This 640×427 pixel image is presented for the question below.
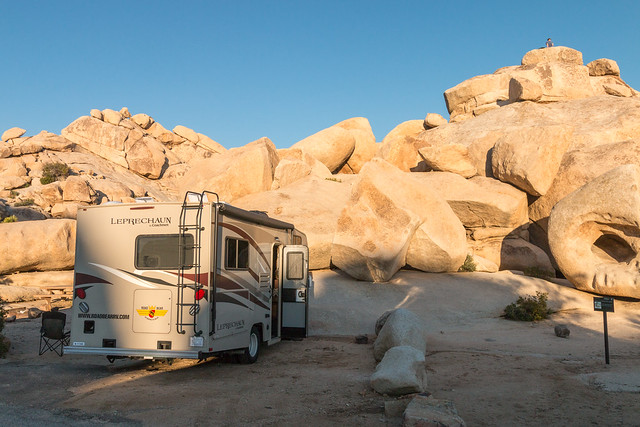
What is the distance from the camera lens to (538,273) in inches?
895

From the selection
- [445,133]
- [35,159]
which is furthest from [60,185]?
[445,133]

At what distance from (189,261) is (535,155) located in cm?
1920

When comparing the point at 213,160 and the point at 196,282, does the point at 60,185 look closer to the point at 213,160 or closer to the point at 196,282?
the point at 213,160

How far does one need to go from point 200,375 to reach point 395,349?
3.83 m

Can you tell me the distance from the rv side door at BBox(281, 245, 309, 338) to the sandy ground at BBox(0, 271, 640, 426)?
511mm

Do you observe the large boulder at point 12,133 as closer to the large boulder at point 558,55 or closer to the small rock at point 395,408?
the large boulder at point 558,55

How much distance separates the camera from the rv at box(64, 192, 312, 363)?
9102 mm

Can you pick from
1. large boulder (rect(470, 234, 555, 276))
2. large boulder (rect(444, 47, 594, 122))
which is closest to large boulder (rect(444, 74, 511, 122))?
large boulder (rect(444, 47, 594, 122))

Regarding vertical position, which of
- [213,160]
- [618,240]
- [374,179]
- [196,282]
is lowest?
[196,282]

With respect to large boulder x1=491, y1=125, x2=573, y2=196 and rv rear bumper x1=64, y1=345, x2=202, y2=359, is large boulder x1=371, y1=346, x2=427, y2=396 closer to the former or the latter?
rv rear bumper x1=64, y1=345, x2=202, y2=359

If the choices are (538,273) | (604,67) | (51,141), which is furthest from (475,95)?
(51,141)

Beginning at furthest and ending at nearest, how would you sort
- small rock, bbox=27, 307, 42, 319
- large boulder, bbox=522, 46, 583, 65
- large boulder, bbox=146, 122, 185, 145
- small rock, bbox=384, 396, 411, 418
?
1. large boulder, bbox=146, 122, 185, 145
2. large boulder, bbox=522, 46, 583, 65
3. small rock, bbox=27, 307, 42, 319
4. small rock, bbox=384, 396, 411, 418

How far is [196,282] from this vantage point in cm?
907

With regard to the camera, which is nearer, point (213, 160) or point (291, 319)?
point (291, 319)
